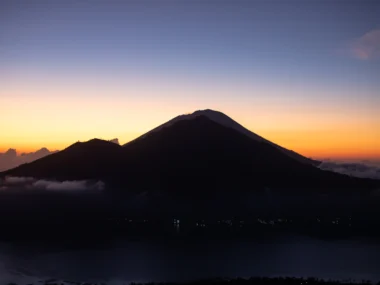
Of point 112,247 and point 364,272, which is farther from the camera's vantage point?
point 112,247

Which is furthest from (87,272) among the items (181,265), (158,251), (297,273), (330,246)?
(330,246)

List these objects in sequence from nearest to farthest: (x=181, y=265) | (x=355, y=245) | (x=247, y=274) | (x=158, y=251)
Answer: (x=247, y=274)
(x=181, y=265)
(x=158, y=251)
(x=355, y=245)

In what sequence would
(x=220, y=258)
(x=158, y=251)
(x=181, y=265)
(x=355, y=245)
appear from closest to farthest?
(x=181, y=265), (x=220, y=258), (x=158, y=251), (x=355, y=245)

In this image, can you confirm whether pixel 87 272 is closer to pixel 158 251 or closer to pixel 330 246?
pixel 158 251

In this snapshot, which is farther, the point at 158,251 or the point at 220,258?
the point at 158,251

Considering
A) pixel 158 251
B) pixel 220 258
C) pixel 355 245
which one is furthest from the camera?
pixel 355 245

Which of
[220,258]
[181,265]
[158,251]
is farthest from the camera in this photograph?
[158,251]

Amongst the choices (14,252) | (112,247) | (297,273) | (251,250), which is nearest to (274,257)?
(251,250)

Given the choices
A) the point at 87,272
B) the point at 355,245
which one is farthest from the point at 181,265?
the point at 355,245

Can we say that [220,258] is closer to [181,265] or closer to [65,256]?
[181,265]
